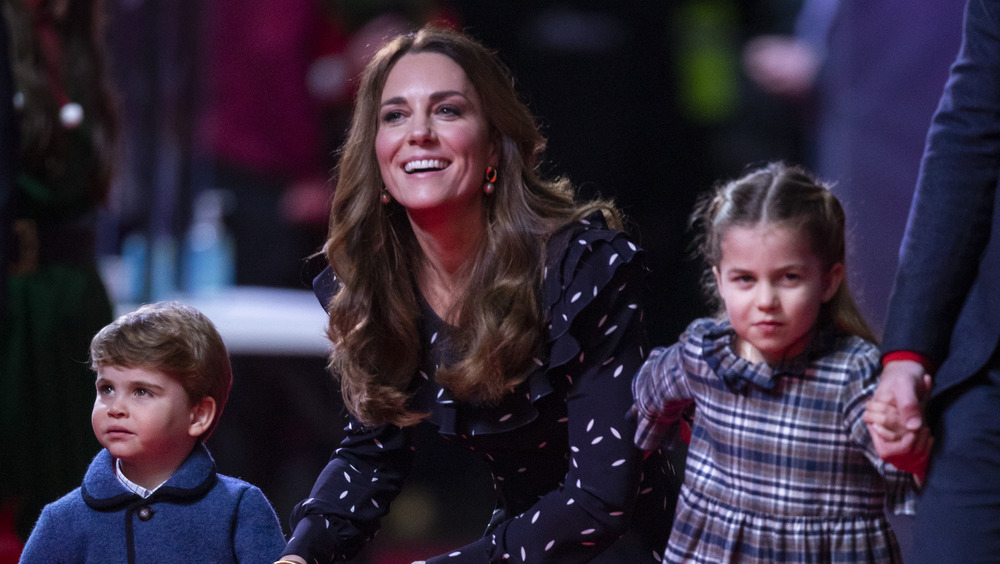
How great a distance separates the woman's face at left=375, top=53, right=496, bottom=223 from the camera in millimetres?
1863

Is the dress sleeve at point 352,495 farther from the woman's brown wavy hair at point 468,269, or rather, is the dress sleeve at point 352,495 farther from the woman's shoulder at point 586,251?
the woman's shoulder at point 586,251

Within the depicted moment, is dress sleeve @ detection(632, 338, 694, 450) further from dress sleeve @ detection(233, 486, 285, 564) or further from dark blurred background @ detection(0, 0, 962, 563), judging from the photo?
dark blurred background @ detection(0, 0, 962, 563)

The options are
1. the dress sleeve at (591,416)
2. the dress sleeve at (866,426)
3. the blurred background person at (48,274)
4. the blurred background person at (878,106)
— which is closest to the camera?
the dress sleeve at (866,426)

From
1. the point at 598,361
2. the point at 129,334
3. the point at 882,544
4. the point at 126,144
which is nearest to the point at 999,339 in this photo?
the point at 882,544

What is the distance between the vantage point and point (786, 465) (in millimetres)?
1568

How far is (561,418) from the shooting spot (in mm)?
1854

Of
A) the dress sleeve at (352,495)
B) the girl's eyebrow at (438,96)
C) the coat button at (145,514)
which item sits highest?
the girl's eyebrow at (438,96)

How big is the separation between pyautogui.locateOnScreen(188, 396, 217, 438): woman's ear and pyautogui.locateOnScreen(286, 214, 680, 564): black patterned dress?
0.77 ft

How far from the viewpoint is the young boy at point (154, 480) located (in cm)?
153

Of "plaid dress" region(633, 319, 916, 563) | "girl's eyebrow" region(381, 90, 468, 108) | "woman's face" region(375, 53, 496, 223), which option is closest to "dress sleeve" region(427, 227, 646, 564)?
"plaid dress" region(633, 319, 916, 563)

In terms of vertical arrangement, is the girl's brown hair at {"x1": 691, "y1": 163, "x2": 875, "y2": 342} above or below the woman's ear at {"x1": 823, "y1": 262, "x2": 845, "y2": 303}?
above

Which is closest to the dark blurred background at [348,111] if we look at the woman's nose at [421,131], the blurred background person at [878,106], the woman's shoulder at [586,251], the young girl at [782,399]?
the blurred background person at [878,106]

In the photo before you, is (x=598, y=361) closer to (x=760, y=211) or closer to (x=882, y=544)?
(x=760, y=211)

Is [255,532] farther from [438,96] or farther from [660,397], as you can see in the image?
[438,96]
